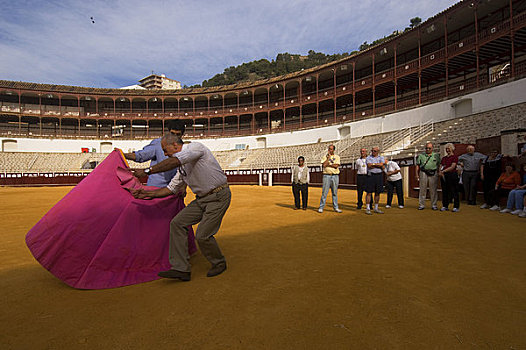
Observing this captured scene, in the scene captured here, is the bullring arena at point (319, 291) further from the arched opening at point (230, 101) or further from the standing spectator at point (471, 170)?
the arched opening at point (230, 101)

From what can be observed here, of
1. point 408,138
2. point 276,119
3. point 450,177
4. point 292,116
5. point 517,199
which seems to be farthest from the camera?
point 276,119

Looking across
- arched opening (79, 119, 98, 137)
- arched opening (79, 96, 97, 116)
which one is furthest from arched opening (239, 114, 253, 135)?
arched opening (79, 96, 97, 116)

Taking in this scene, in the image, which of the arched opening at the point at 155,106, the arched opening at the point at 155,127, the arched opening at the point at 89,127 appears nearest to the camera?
the arched opening at the point at 89,127

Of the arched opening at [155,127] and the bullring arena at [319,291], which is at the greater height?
the arched opening at [155,127]

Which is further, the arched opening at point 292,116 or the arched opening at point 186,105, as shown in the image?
the arched opening at point 186,105

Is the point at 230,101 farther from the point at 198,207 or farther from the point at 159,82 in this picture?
the point at 159,82

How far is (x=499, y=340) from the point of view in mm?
1731

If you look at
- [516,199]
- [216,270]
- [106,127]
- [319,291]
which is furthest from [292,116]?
[319,291]

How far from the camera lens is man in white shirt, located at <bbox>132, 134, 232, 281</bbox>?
2.84 meters

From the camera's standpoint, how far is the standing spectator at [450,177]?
23.4ft

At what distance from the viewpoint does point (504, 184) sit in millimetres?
7246

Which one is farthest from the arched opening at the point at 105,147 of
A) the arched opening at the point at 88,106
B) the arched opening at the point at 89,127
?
the arched opening at the point at 88,106

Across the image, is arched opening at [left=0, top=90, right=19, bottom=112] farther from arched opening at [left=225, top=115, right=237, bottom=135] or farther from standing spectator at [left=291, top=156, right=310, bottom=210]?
standing spectator at [left=291, top=156, right=310, bottom=210]

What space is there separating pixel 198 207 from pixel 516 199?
25.9 feet
